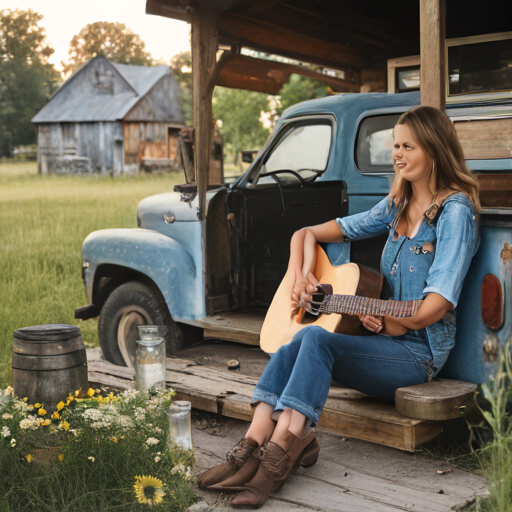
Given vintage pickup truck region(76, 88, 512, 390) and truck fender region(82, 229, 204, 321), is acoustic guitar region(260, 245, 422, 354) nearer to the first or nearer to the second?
vintage pickup truck region(76, 88, 512, 390)

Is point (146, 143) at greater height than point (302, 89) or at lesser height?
lesser

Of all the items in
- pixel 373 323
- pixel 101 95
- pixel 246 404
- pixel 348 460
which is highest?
pixel 101 95

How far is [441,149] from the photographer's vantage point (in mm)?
3146

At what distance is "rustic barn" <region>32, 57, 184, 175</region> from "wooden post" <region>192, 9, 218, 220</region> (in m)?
21.7

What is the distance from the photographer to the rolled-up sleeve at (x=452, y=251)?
297 centimetres

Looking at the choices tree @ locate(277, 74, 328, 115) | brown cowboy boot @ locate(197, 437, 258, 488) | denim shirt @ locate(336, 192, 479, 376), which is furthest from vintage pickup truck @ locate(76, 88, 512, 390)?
tree @ locate(277, 74, 328, 115)

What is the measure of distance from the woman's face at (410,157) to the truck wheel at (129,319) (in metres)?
2.61

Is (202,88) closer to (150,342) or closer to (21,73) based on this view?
(150,342)

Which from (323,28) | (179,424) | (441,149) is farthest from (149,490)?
(323,28)

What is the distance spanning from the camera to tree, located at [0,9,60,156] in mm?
14539

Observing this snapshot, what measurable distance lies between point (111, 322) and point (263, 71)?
2664 millimetres

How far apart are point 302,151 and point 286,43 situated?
1732 millimetres

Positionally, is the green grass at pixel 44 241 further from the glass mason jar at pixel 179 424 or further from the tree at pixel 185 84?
the tree at pixel 185 84

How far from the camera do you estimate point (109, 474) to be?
9.71 feet
